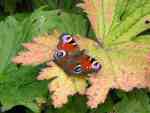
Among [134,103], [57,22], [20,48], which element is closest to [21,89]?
[20,48]

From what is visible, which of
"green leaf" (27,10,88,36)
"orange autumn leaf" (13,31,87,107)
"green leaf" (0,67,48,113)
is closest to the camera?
"orange autumn leaf" (13,31,87,107)

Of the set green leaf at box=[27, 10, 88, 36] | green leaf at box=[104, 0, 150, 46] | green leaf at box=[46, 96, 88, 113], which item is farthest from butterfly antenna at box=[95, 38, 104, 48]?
green leaf at box=[46, 96, 88, 113]

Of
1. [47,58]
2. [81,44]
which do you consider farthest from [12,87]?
[81,44]

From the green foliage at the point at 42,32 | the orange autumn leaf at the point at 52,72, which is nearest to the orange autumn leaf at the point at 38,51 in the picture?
the orange autumn leaf at the point at 52,72

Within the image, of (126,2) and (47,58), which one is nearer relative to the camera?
(47,58)

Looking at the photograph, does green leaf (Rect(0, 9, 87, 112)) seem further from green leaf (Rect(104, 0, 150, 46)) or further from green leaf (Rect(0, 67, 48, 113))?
green leaf (Rect(104, 0, 150, 46))

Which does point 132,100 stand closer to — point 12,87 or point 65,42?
point 65,42

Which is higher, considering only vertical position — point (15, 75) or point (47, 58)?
point (47, 58)

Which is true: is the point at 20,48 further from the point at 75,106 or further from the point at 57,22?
the point at 75,106
